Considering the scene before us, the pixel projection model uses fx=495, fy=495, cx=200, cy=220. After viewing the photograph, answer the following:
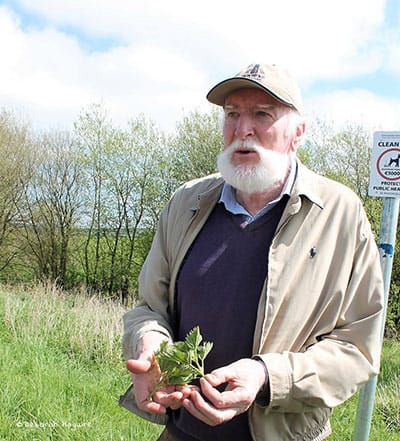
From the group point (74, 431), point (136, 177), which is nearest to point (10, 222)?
point (136, 177)

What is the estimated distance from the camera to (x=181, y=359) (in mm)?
1726

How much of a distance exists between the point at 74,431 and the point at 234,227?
2567 millimetres

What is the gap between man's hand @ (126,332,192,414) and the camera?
172 cm

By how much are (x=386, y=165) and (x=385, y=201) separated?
27 centimetres

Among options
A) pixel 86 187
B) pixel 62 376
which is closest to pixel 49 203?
pixel 86 187

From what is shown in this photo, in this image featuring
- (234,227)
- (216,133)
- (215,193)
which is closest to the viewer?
(234,227)

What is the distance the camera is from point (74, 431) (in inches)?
150

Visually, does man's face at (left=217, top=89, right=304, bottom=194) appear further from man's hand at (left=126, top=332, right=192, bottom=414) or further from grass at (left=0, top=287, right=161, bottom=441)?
grass at (left=0, top=287, right=161, bottom=441)

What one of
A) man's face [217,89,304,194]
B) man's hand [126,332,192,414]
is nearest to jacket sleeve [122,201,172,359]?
man's hand [126,332,192,414]

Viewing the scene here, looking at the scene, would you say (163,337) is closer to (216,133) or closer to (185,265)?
(185,265)

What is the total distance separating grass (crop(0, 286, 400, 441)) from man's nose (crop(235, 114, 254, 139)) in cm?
272

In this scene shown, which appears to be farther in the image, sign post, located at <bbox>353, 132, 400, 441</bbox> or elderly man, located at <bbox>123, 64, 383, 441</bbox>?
sign post, located at <bbox>353, 132, 400, 441</bbox>

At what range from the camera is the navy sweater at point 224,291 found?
78.2 inches

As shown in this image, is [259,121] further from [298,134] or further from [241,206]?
[241,206]
